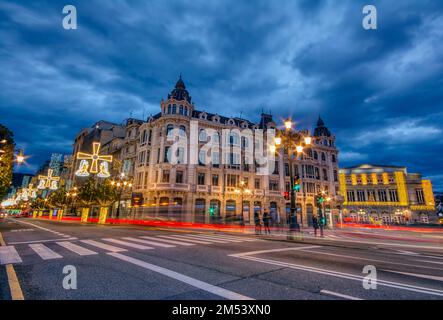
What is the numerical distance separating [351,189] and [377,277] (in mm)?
70091

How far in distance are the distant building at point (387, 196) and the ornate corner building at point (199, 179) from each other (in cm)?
2999

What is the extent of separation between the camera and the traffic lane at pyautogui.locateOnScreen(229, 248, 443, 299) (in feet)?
12.6

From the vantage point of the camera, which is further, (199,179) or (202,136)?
(202,136)

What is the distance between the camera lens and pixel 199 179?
34.5 metres

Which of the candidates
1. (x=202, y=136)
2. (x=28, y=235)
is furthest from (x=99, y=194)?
(x=28, y=235)

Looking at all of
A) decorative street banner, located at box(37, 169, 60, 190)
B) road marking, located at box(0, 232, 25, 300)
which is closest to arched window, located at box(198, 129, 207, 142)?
road marking, located at box(0, 232, 25, 300)

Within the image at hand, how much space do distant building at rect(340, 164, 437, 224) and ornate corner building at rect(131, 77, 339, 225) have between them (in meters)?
30.0

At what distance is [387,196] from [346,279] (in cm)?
7172

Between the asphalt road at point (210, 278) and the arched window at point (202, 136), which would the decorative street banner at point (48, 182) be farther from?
the asphalt road at point (210, 278)

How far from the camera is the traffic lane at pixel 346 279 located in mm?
3852

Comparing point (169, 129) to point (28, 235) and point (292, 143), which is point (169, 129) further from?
point (292, 143)

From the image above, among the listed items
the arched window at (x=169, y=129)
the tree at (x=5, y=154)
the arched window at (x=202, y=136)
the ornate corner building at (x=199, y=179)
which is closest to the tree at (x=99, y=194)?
the ornate corner building at (x=199, y=179)

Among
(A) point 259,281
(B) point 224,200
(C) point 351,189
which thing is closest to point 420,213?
(C) point 351,189

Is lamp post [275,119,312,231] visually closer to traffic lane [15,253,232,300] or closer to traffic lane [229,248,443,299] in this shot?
traffic lane [229,248,443,299]
